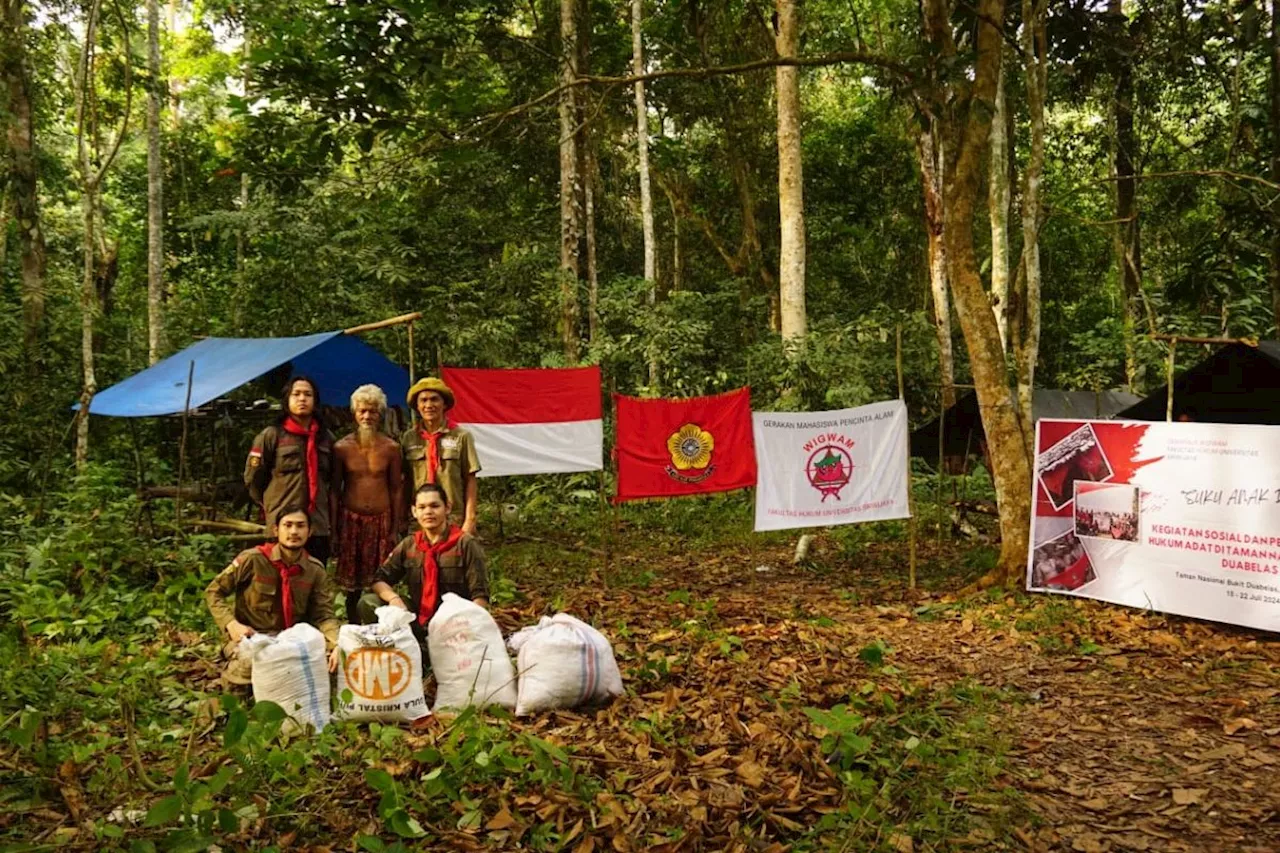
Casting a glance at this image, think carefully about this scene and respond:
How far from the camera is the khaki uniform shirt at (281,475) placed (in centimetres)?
556

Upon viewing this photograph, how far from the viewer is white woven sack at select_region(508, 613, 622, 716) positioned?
4566 mm

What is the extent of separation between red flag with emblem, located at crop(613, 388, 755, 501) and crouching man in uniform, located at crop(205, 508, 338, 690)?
11.1ft

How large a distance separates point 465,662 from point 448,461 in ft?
5.79

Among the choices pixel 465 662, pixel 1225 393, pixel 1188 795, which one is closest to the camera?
pixel 1188 795

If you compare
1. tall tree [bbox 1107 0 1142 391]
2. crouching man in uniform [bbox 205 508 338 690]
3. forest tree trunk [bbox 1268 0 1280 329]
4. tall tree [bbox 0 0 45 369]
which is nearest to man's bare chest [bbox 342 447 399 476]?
crouching man in uniform [bbox 205 508 338 690]

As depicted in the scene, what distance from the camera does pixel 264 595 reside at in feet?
15.3

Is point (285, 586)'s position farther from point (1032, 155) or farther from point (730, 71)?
point (1032, 155)

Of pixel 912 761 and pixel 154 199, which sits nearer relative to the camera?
pixel 912 761

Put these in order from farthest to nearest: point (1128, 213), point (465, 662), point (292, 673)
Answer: point (1128, 213) < point (465, 662) < point (292, 673)

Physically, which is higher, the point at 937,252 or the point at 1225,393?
the point at 937,252

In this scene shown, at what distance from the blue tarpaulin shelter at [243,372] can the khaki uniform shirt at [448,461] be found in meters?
2.84

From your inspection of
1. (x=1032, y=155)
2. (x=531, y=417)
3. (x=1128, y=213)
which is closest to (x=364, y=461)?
(x=531, y=417)

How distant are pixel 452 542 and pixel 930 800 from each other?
264 cm

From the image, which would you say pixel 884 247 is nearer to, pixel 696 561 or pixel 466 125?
pixel 696 561
